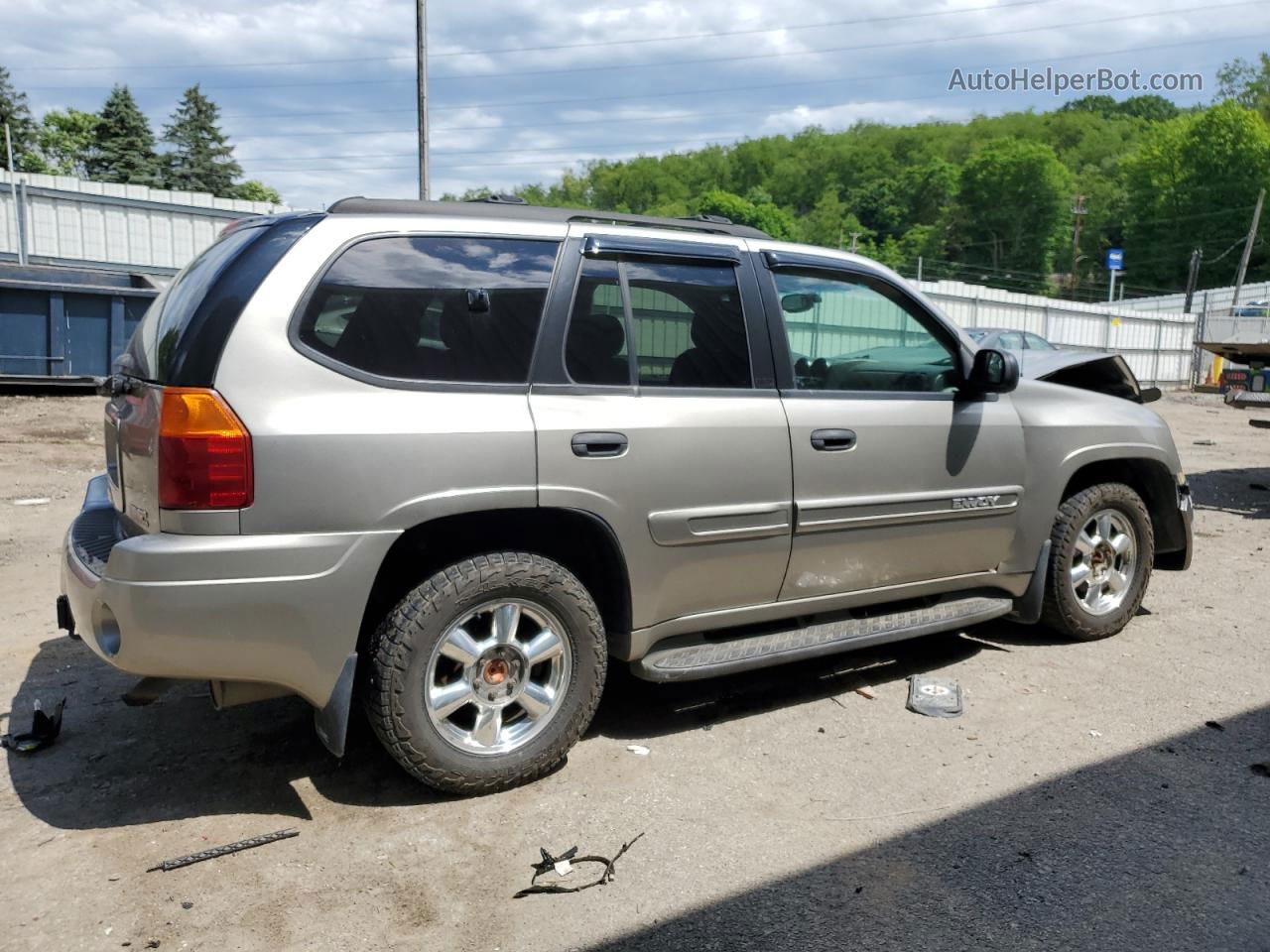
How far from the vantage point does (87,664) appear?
4605mm

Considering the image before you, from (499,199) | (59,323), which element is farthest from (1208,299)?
(499,199)

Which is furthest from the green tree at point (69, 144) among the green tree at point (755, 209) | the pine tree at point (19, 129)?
the green tree at point (755, 209)

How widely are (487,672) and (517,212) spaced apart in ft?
5.33

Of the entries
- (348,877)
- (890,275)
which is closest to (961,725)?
(890,275)

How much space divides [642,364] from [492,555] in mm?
902

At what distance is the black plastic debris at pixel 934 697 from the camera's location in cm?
430

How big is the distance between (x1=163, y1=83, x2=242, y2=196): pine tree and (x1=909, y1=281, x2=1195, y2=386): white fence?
265 feet

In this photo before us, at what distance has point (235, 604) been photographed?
2945 mm

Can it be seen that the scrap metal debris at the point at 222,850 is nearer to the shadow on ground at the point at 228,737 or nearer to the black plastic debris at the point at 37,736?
the shadow on ground at the point at 228,737

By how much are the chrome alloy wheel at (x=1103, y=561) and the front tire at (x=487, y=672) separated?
2.78 meters

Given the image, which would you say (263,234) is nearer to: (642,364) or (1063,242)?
(642,364)

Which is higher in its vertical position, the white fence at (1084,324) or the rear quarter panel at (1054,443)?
the white fence at (1084,324)

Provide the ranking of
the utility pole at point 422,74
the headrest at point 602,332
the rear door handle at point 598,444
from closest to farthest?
the rear door handle at point 598,444 → the headrest at point 602,332 → the utility pole at point 422,74

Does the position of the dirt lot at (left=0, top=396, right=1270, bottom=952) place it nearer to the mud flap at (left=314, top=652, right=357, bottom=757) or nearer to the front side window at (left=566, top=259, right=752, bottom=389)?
the mud flap at (left=314, top=652, right=357, bottom=757)
